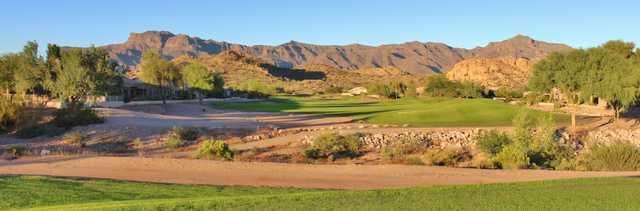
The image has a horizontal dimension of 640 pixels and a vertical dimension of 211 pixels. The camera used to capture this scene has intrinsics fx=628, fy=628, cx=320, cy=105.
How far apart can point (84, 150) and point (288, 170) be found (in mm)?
13465

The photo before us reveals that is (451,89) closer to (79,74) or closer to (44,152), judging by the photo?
(79,74)

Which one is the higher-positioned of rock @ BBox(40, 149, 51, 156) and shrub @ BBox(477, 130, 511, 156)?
shrub @ BBox(477, 130, 511, 156)

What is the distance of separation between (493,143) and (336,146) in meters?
7.03

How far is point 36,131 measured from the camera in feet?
112

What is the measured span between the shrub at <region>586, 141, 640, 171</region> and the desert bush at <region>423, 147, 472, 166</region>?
17.7 feet

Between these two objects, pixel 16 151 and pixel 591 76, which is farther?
pixel 591 76

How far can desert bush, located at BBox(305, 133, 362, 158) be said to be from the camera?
28.4 m

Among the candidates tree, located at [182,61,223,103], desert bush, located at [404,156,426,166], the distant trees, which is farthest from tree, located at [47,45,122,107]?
tree, located at [182,61,223,103]

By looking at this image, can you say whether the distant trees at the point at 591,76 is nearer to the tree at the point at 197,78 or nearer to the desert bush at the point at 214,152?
the desert bush at the point at 214,152

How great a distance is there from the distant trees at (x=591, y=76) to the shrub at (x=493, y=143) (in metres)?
14.3

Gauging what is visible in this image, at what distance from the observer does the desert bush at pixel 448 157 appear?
1003 inches

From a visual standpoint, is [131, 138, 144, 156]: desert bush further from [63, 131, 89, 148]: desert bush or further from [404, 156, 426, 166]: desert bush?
[404, 156, 426, 166]: desert bush

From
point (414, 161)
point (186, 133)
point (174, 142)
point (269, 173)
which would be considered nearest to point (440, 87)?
point (186, 133)

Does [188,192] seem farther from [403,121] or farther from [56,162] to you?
[403,121]
